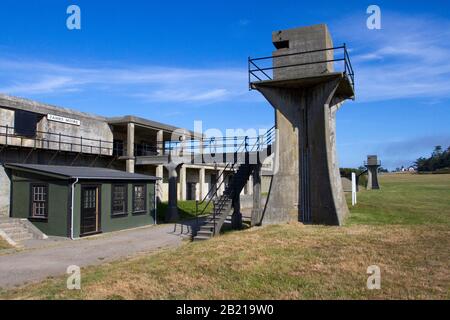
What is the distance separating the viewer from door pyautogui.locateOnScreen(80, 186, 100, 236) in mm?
16469

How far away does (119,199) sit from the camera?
A: 19.0 meters

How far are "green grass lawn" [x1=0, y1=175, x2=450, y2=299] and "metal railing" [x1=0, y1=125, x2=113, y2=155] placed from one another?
43.6ft

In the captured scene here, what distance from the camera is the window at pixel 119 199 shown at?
1852 cm

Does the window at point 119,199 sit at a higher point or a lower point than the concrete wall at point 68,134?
lower

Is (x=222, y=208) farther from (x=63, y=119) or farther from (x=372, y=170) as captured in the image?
(x=372, y=170)

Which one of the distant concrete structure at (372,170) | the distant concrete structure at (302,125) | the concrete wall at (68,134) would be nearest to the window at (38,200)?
the concrete wall at (68,134)

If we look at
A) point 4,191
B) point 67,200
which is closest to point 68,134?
point 4,191

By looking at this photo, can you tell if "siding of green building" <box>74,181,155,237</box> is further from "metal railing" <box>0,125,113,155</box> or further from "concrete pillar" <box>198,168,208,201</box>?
"concrete pillar" <box>198,168,208,201</box>

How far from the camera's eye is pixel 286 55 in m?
15.2

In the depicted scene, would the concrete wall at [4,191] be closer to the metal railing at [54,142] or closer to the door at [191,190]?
the metal railing at [54,142]

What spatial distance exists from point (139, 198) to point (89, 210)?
153 inches

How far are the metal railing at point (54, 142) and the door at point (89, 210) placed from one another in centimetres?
572
